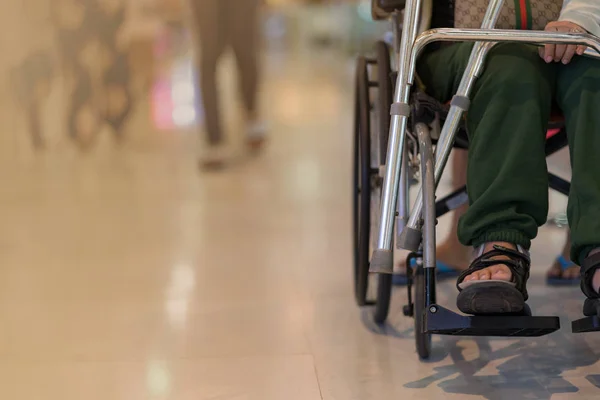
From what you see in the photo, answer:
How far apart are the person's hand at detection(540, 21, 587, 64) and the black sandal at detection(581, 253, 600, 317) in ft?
1.07

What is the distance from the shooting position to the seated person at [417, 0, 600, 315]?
1.19 m

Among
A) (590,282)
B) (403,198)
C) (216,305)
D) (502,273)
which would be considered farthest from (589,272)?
(216,305)

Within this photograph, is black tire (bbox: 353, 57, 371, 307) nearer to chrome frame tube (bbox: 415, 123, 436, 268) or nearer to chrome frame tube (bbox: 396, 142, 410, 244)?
chrome frame tube (bbox: 396, 142, 410, 244)

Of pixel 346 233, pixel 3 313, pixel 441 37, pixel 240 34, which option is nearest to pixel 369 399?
pixel 441 37

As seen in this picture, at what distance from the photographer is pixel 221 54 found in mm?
3764

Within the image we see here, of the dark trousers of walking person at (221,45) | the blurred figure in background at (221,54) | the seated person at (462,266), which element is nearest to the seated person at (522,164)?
the seated person at (462,266)

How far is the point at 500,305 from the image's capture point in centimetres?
117

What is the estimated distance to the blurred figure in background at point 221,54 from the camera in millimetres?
3660

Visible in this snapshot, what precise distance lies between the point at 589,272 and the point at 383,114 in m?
0.46

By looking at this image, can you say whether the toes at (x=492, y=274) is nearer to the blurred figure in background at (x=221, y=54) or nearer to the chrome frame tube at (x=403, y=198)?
the chrome frame tube at (x=403, y=198)

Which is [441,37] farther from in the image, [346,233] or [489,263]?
[346,233]

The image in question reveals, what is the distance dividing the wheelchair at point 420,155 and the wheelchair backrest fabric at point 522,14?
9cm

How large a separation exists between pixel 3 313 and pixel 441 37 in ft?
3.70

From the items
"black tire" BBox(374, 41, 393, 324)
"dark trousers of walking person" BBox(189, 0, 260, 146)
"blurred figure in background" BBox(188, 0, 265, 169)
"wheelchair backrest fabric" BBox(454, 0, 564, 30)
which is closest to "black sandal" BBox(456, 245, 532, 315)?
"black tire" BBox(374, 41, 393, 324)
